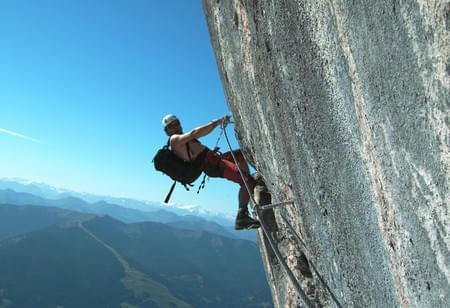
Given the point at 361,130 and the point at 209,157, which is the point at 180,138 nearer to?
the point at 209,157

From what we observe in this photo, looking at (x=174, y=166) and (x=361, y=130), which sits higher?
(x=174, y=166)

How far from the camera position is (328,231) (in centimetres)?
402

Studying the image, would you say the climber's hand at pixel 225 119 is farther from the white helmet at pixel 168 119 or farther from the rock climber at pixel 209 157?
the white helmet at pixel 168 119

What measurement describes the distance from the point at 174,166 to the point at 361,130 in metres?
5.15

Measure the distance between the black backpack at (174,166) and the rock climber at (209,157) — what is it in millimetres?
89

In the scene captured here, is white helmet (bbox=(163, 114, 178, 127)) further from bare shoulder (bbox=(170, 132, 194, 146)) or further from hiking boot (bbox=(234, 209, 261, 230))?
hiking boot (bbox=(234, 209, 261, 230))

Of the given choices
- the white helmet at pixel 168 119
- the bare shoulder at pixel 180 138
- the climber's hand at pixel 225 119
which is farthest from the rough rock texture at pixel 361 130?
the white helmet at pixel 168 119

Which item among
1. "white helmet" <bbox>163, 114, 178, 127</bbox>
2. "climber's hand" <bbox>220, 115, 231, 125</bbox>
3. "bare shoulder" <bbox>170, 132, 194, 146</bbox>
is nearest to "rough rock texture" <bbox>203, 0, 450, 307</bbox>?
"climber's hand" <bbox>220, 115, 231, 125</bbox>

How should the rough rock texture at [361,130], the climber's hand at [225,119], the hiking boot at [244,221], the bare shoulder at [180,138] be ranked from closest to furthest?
the rough rock texture at [361,130] < the bare shoulder at [180,138] < the climber's hand at [225,119] < the hiking boot at [244,221]

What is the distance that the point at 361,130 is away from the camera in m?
2.70

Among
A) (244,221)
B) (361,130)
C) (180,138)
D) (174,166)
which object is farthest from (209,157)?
(361,130)

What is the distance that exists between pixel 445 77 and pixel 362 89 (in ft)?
2.69

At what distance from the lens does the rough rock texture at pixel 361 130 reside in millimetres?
1887

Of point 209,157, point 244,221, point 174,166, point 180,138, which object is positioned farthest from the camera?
point 244,221
